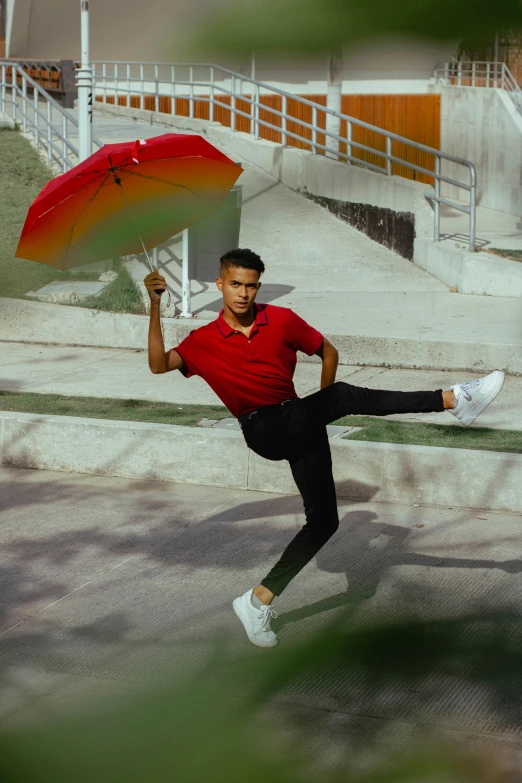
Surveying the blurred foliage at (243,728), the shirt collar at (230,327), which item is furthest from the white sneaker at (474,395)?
the blurred foliage at (243,728)

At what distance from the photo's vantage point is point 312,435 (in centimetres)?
424

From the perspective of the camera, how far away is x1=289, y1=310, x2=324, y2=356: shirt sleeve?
14.1ft

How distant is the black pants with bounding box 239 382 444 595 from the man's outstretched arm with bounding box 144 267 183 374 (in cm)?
36

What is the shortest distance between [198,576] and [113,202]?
10.4 feet

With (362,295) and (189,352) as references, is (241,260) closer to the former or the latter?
(189,352)

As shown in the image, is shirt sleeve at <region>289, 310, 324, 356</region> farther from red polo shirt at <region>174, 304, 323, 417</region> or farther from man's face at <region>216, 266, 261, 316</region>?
man's face at <region>216, 266, 261, 316</region>

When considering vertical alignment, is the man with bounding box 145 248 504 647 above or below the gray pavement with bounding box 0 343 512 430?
above

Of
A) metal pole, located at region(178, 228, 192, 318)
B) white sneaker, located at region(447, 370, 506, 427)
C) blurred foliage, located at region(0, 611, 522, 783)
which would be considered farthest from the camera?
metal pole, located at region(178, 228, 192, 318)

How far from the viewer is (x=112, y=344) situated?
35.2 feet

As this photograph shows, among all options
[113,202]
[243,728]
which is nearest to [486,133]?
[243,728]

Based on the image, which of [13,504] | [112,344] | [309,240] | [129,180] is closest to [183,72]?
[129,180]

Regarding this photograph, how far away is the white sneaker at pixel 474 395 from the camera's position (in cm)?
373

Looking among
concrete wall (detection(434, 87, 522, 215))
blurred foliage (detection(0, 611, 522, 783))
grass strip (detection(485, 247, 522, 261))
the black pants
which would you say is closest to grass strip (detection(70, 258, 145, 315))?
grass strip (detection(485, 247, 522, 261))

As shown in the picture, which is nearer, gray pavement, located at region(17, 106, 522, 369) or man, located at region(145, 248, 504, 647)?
man, located at region(145, 248, 504, 647)
